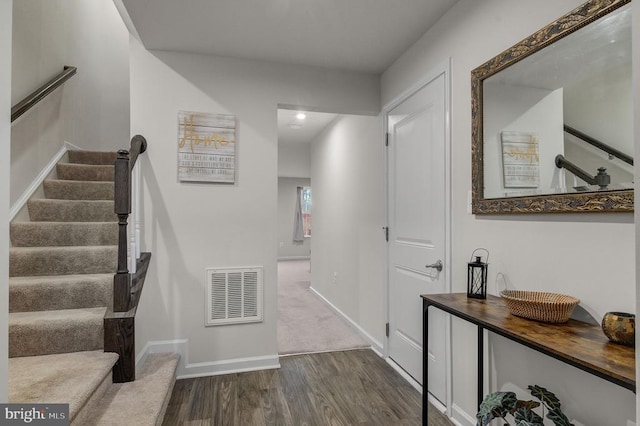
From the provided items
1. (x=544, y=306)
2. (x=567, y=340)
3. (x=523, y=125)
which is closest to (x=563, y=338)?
(x=567, y=340)

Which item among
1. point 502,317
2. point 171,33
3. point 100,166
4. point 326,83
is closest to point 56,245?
point 100,166

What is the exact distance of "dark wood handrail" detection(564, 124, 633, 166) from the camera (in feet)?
3.67

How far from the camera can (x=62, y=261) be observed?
236 centimetres

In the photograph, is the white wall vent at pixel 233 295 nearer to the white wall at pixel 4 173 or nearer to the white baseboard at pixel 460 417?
the white baseboard at pixel 460 417

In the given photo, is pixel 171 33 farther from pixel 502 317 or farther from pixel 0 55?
pixel 502 317

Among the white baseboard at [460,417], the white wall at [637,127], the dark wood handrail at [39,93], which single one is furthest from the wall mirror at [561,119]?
the dark wood handrail at [39,93]

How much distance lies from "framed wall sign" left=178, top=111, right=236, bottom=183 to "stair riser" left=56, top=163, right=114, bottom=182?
1.27 metres

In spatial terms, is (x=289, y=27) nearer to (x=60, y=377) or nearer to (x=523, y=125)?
(x=523, y=125)

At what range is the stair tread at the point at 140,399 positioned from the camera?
161 cm

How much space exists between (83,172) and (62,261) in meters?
1.27

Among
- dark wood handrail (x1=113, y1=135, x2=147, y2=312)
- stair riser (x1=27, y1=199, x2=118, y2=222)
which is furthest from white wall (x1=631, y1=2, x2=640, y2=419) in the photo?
stair riser (x1=27, y1=199, x2=118, y2=222)

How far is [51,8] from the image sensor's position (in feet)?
10.2

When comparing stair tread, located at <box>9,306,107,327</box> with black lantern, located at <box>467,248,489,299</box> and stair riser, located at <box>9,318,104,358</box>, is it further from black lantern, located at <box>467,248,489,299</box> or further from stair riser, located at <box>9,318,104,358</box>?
black lantern, located at <box>467,248,489,299</box>

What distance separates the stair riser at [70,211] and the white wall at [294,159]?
422 cm
